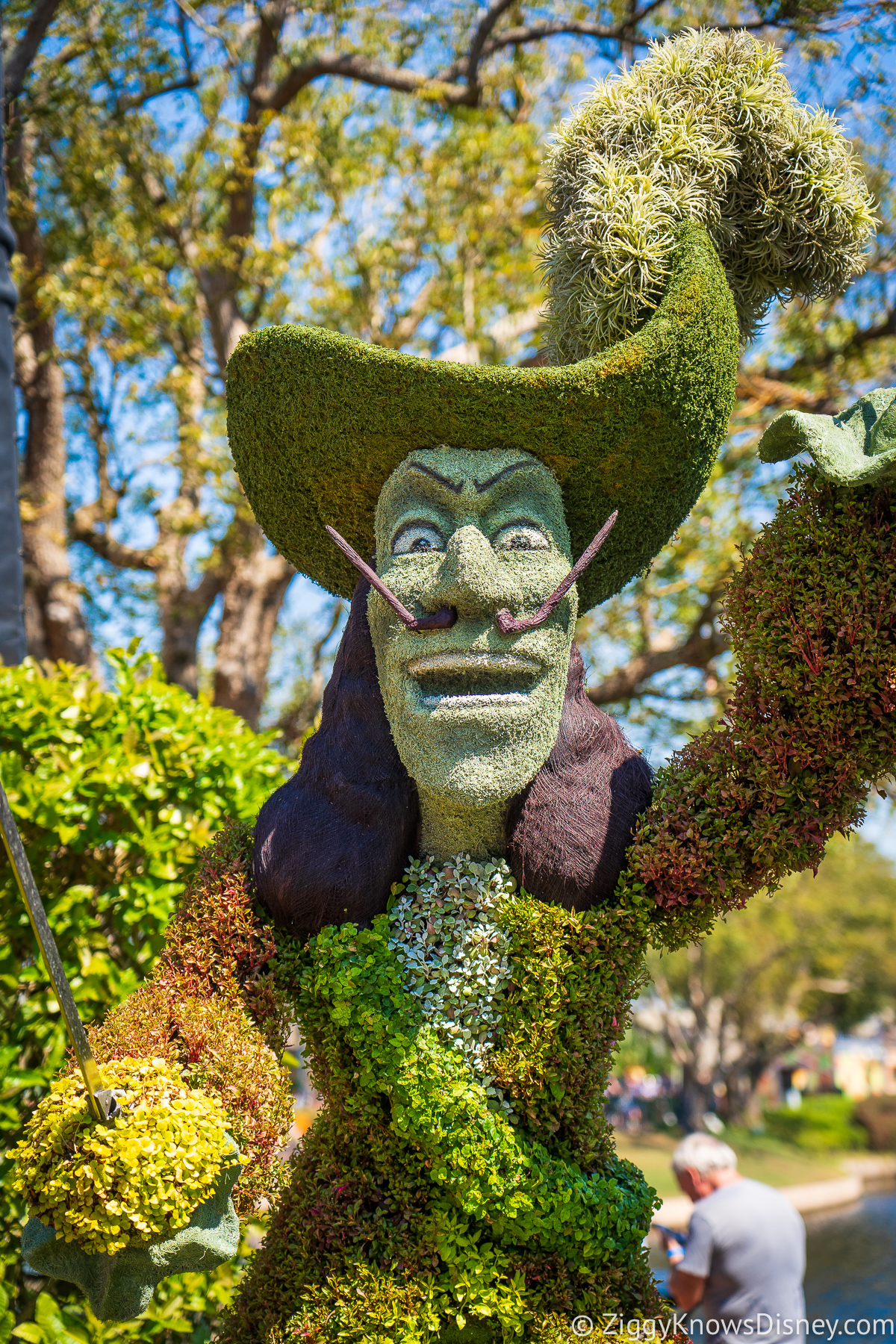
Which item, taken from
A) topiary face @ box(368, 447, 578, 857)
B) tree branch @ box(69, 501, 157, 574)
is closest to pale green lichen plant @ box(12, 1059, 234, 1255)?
topiary face @ box(368, 447, 578, 857)

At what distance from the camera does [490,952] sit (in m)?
2.40

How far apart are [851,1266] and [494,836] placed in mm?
10917

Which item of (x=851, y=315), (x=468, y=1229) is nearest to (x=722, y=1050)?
(x=851, y=315)

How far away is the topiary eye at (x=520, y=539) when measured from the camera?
242 cm

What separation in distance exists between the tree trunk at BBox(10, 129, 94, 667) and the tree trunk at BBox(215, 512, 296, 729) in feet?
3.10

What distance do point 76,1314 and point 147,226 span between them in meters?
7.31

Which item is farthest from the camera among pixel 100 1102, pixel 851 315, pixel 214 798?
pixel 851 315

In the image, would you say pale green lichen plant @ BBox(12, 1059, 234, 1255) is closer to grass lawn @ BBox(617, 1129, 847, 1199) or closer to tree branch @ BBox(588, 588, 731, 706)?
tree branch @ BBox(588, 588, 731, 706)

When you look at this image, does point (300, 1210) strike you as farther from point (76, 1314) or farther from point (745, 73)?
point (745, 73)

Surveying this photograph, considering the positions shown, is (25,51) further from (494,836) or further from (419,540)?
(494,836)

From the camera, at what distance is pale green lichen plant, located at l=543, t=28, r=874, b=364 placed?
263cm

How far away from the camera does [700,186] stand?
8.89 feet

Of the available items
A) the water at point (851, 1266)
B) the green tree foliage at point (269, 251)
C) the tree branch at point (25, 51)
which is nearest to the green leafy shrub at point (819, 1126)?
the water at point (851, 1266)

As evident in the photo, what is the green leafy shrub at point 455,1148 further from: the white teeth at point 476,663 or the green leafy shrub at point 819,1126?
the green leafy shrub at point 819,1126
